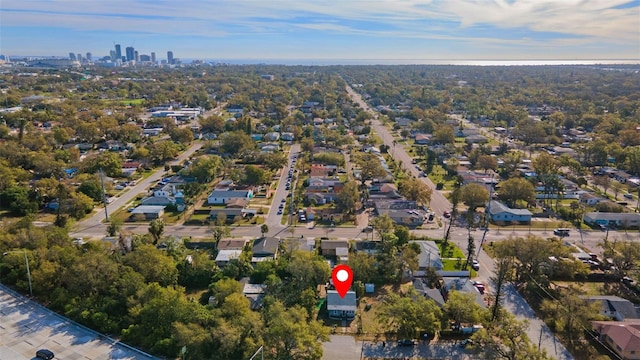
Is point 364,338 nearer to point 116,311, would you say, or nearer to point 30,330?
point 116,311

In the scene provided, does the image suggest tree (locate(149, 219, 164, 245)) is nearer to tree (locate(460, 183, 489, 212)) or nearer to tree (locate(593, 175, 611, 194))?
tree (locate(460, 183, 489, 212))

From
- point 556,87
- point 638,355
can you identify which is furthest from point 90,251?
point 556,87

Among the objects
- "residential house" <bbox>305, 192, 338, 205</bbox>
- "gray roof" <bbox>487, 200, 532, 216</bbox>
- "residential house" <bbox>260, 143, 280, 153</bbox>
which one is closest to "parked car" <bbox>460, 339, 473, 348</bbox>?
"gray roof" <bbox>487, 200, 532, 216</bbox>

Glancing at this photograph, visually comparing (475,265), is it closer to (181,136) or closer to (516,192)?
(516,192)

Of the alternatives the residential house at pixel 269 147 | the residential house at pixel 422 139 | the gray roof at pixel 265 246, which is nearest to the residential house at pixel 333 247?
the gray roof at pixel 265 246

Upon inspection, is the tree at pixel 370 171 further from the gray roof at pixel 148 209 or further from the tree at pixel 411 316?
the tree at pixel 411 316
